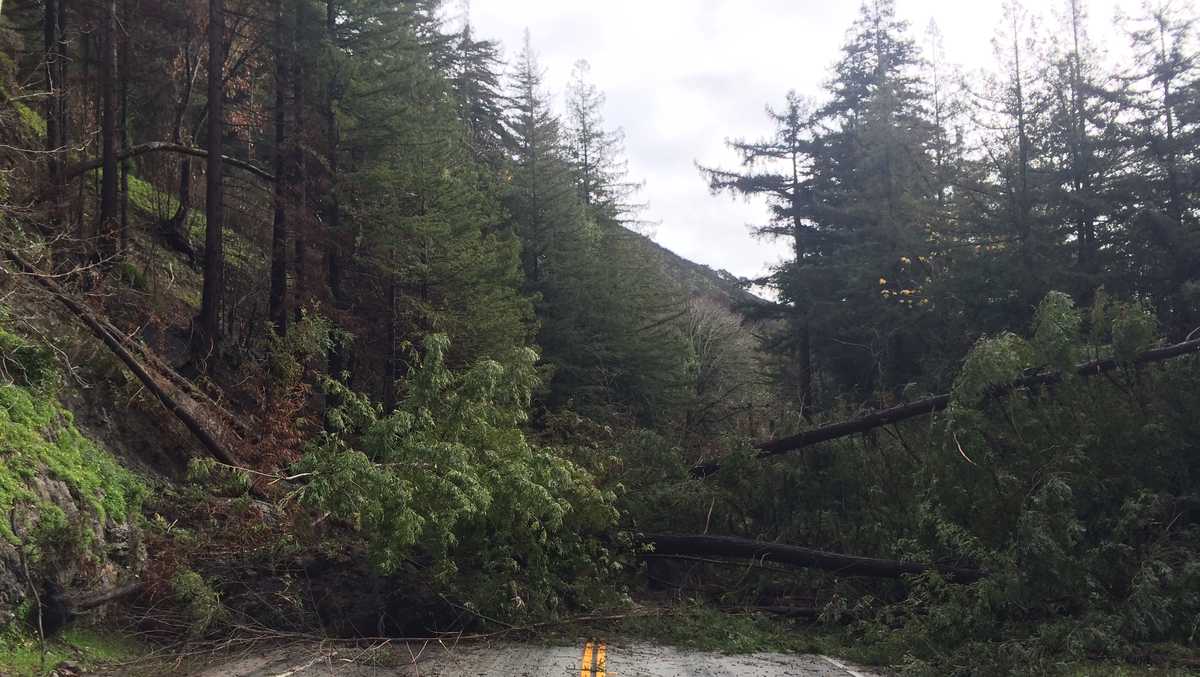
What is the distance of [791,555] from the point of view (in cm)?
1444

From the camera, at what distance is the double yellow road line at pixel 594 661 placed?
9716 millimetres

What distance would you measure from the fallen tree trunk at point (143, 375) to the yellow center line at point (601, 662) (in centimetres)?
649

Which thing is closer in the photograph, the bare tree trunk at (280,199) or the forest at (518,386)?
the forest at (518,386)

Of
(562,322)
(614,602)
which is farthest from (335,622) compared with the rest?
(562,322)

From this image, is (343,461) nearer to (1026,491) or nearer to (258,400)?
(258,400)

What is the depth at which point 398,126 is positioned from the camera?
19.5m

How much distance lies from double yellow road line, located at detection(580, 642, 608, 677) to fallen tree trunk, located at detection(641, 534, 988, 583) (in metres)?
3.21

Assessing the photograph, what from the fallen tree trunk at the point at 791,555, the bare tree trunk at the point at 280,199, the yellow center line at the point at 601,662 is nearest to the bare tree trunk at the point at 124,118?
the bare tree trunk at the point at 280,199

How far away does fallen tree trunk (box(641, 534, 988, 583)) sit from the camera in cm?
1283

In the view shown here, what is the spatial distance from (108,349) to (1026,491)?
13.3 metres

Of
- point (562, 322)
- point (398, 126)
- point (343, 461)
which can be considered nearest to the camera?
point (343, 461)

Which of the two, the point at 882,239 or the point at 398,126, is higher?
the point at 398,126

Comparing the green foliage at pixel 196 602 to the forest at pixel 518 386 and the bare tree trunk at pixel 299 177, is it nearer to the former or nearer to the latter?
the forest at pixel 518 386

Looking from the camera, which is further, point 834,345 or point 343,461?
point 834,345
